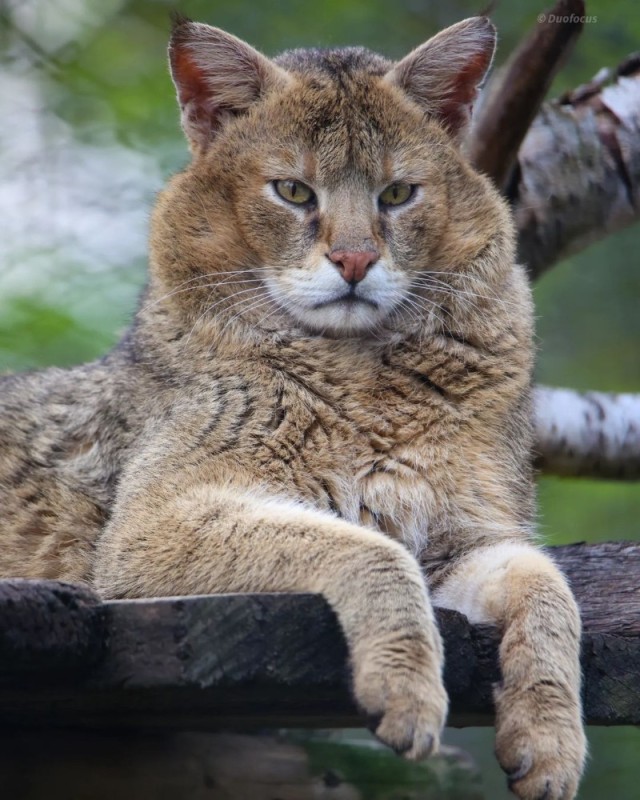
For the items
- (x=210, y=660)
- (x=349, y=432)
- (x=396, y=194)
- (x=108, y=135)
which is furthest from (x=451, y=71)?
(x=108, y=135)

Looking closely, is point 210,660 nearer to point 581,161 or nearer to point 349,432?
point 349,432

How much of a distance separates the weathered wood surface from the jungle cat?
19cm

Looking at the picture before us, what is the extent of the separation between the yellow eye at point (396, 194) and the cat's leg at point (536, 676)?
1.28 metres

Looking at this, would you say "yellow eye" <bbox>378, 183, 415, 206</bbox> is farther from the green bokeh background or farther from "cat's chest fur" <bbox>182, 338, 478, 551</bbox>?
the green bokeh background

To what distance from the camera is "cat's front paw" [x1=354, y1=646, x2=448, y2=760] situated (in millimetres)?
2738

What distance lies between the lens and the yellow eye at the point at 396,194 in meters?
4.10

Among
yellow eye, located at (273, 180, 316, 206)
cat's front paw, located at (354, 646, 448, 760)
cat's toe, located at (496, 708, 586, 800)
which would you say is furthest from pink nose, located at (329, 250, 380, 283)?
cat's toe, located at (496, 708, 586, 800)

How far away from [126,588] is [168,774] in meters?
0.76

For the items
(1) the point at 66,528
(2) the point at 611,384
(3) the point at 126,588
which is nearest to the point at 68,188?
(1) the point at 66,528

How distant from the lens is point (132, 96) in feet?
22.8

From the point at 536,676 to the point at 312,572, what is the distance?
0.64m

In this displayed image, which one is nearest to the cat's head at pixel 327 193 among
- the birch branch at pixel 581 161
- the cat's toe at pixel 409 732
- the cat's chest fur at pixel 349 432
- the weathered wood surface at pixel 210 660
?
the cat's chest fur at pixel 349 432

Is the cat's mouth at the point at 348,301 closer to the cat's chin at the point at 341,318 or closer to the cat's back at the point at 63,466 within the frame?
the cat's chin at the point at 341,318

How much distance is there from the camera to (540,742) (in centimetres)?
302
